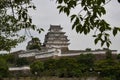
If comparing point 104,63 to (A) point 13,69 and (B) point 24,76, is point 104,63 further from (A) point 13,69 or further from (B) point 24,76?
(A) point 13,69

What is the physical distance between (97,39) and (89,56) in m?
36.5

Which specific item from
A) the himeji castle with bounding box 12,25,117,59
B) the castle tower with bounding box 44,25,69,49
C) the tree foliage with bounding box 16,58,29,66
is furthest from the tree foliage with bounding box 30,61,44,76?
the castle tower with bounding box 44,25,69,49

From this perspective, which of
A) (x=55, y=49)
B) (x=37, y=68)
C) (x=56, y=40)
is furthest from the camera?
(x=56, y=40)

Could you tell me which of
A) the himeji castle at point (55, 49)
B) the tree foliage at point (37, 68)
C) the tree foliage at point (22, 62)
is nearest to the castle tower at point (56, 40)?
the himeji castle at point (55, 49)

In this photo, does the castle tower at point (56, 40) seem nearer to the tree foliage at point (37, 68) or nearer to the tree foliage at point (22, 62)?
the tree foliage at point (22, 62)

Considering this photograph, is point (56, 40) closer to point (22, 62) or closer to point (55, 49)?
point (55, 49)

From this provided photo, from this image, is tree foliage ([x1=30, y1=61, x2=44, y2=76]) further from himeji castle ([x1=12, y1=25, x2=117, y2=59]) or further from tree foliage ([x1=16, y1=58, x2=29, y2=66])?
tree foliage ([x1=16, y1=58, x2=29, y2=66])

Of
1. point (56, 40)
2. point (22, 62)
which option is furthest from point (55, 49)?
point (56, 40)

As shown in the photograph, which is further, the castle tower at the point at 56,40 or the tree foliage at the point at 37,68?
the castle tower at the point at 56,40

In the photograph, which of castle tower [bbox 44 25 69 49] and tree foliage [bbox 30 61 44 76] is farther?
castle tower [bbox 44 25 69 49]

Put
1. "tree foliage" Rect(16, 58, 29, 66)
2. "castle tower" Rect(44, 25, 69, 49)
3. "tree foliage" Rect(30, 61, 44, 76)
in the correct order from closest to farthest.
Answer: "tree foliage" Rect(30, 61, 44, 76) → "tree foliage" Rect(16, 58, 29, 66) → "castle tower" Rect(44, 25, 69, 49)

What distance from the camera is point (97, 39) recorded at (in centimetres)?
296

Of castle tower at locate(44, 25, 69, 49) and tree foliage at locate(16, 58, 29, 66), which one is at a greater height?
castle tower at locate(44, 25, 69, 49)

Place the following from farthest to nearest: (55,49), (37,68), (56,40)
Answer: (56,40)
(55,49)
(37,68)
